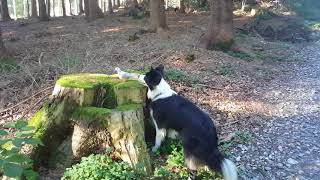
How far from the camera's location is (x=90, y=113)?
17.3ft

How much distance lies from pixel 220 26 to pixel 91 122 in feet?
29.5

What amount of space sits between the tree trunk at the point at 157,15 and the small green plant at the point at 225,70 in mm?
5687

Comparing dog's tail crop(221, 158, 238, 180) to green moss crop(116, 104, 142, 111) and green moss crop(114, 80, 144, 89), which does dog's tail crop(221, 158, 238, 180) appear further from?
green moss crop(114, 80, 144, 89)

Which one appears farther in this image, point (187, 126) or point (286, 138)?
point (286, 138)

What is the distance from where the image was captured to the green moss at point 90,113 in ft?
17.1

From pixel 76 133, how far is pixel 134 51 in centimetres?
781

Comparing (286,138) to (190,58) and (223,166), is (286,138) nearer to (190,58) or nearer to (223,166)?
(223,166)

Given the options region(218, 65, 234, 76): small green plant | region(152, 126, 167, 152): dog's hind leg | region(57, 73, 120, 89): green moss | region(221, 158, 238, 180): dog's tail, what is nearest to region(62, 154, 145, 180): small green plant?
region(152, 126, 167, 152): dog's hind leg

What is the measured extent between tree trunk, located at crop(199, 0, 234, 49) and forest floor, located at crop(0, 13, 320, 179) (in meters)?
0.71

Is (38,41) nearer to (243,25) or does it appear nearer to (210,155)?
(243,25)

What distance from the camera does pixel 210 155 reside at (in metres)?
4.84

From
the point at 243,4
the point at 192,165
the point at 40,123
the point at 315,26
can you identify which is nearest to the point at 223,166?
the point at 192,165

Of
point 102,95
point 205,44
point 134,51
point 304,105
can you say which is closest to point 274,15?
point 205,44

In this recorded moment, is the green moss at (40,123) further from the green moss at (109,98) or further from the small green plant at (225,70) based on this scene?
the small green plant at (225,70)
